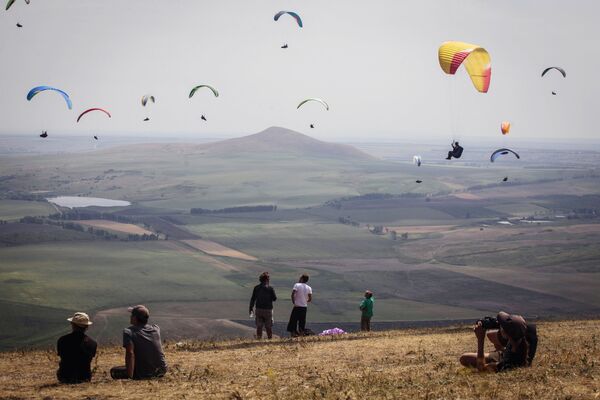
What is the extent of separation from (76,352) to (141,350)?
1.10 metres

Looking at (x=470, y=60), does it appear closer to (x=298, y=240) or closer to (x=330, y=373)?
(x=330, y=373)

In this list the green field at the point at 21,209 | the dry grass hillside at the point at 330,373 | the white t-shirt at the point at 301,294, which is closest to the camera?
the dry grass hillside at the point at 330,373

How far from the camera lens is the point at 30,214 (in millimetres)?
165000

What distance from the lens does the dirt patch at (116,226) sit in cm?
14050

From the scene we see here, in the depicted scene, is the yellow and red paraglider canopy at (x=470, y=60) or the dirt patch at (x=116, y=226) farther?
the dirt patch at (x=116, y=226)

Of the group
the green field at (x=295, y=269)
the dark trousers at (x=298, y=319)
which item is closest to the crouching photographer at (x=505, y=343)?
the dark trousers at (x=298, y=319)

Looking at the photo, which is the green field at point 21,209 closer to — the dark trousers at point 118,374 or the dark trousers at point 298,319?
the dark trousers at point 298,319

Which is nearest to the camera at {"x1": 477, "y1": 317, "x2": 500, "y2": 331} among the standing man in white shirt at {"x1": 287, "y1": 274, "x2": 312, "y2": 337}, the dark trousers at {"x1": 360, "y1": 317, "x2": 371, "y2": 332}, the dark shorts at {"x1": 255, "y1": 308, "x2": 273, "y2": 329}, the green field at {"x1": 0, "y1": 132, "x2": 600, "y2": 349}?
the standing man in white shirt at {"x1": 287, "y1": 274, "x2": 312, "y2": 337}

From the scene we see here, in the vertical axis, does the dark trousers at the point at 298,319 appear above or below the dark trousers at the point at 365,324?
above

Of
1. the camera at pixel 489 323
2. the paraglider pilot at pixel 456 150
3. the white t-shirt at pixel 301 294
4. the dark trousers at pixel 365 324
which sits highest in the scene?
the paraglider pilot at pixel 456 150

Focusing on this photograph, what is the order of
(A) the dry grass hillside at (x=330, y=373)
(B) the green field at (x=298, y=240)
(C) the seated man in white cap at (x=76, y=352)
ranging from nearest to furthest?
(A) the dry grass hillside at (x=330, y=373), (C) the seated man in white cap at (x=76, y=352), (B) the green field at (x=298, y=240)

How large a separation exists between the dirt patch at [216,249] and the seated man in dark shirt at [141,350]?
347ft

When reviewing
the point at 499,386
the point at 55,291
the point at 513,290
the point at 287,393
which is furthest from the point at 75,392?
the point at 513,290

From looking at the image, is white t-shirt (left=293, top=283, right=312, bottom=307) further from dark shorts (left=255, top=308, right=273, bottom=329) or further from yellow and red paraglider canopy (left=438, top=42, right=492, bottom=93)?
yellow and red paraglider canopy (left=438, top=42, right=492, bottom=93)
